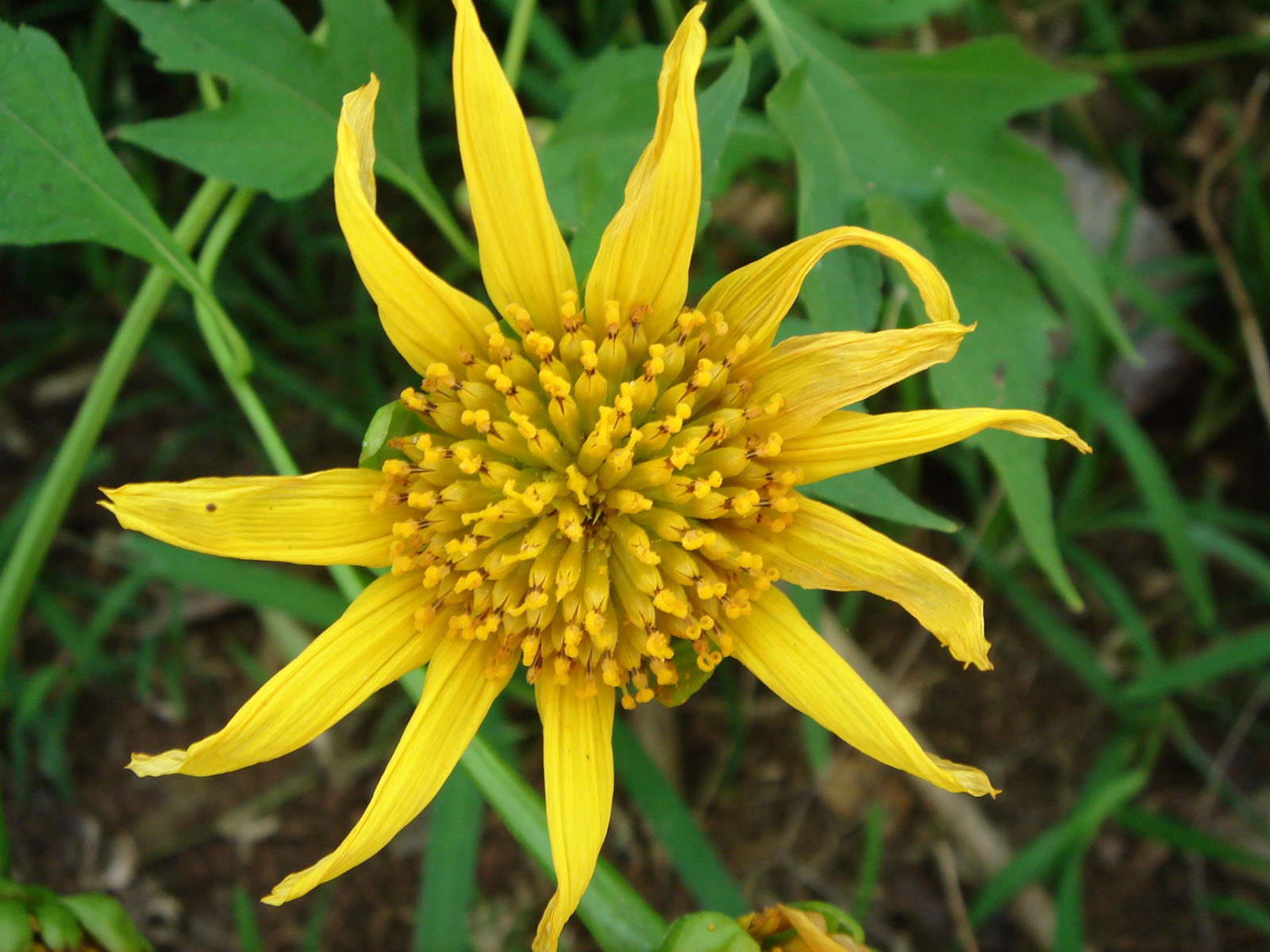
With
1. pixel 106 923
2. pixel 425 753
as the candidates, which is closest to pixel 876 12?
pixel 425 753

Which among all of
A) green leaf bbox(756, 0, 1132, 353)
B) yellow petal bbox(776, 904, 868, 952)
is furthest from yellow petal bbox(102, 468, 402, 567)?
green leaf bbox(756, 0, 1132, 353)

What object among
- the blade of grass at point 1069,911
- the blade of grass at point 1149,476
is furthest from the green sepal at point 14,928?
the blade of grass at point 1149,476

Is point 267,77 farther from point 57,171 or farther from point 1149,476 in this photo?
point 1149,476

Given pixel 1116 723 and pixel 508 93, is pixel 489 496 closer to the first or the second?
pixel 508 93

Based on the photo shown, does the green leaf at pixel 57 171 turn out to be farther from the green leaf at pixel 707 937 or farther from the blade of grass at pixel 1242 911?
the blade of grass at pixel 1242 911

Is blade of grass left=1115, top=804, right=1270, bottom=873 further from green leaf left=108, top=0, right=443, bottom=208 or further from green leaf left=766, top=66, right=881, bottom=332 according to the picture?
green leaf left=108, top=0, right=443, bottom=208

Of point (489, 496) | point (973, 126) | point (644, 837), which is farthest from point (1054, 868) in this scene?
point (489, 496)

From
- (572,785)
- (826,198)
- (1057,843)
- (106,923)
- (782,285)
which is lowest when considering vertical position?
(1057,843)
